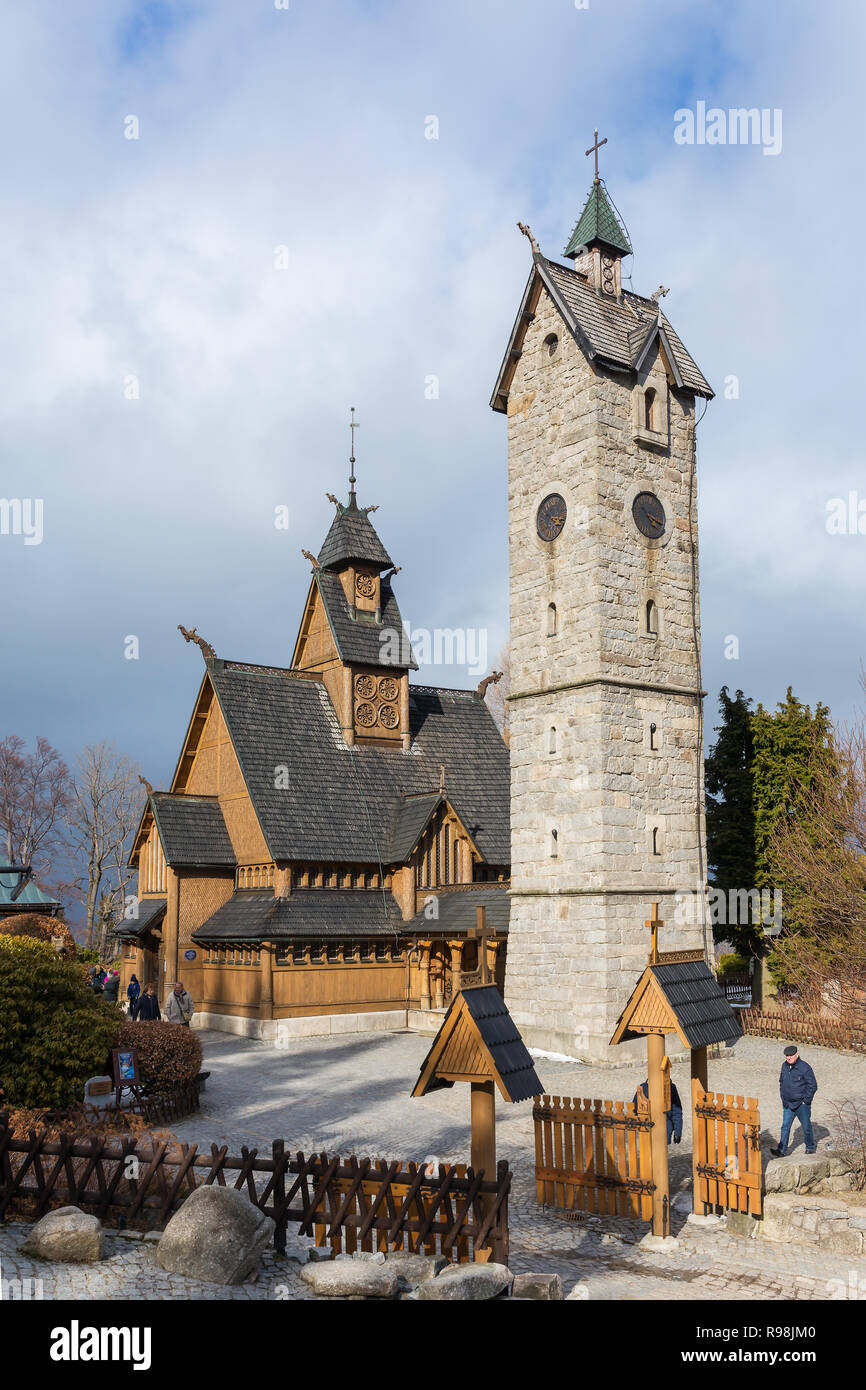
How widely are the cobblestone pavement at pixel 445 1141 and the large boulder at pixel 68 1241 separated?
14cm

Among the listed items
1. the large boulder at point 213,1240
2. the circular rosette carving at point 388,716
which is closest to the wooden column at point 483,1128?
the large boulder at point 213,1240

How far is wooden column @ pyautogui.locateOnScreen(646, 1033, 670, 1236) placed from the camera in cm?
1132

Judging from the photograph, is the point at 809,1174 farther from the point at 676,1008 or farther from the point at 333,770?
the point at 333,770

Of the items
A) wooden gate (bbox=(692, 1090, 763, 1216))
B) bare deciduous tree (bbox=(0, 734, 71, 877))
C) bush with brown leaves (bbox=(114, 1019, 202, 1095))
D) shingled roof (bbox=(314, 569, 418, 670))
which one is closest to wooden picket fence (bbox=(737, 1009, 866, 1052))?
wooden gate (bbox=(692, 1090, 763, 1216))

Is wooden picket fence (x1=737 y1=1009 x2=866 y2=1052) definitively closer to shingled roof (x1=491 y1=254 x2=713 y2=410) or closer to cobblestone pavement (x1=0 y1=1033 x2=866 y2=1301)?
cobblestone pavement (x1=0 y1=1033 x2=866 y2=1301)

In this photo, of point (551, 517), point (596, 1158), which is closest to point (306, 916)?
point (551, 517)

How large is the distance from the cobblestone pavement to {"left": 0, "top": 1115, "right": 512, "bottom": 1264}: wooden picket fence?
393 millimetres

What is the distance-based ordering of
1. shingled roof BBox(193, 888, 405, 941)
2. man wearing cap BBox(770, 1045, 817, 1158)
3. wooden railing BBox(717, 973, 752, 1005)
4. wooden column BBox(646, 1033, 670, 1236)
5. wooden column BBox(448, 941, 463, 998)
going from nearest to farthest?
wooden column BBox(646, 1033, 670, 1236)
man wearing cap BBox(770, 1045, 817, 1158)
shingled roof BBox(193, 888, 405, 941)
wooden column BBox(448, 941, 463, 998)
wooden railing BBox(717, 973, 752, 1005)

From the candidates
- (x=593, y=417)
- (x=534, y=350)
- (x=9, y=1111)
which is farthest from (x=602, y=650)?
(x=9, y=1111)

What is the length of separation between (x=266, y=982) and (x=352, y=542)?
551 inches

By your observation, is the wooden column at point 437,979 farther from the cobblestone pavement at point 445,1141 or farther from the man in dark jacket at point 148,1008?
the man in dark jacket at point 148,1008

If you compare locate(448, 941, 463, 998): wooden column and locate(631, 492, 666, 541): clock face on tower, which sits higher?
locate(631, 492, 666, 541): clock face on tower
